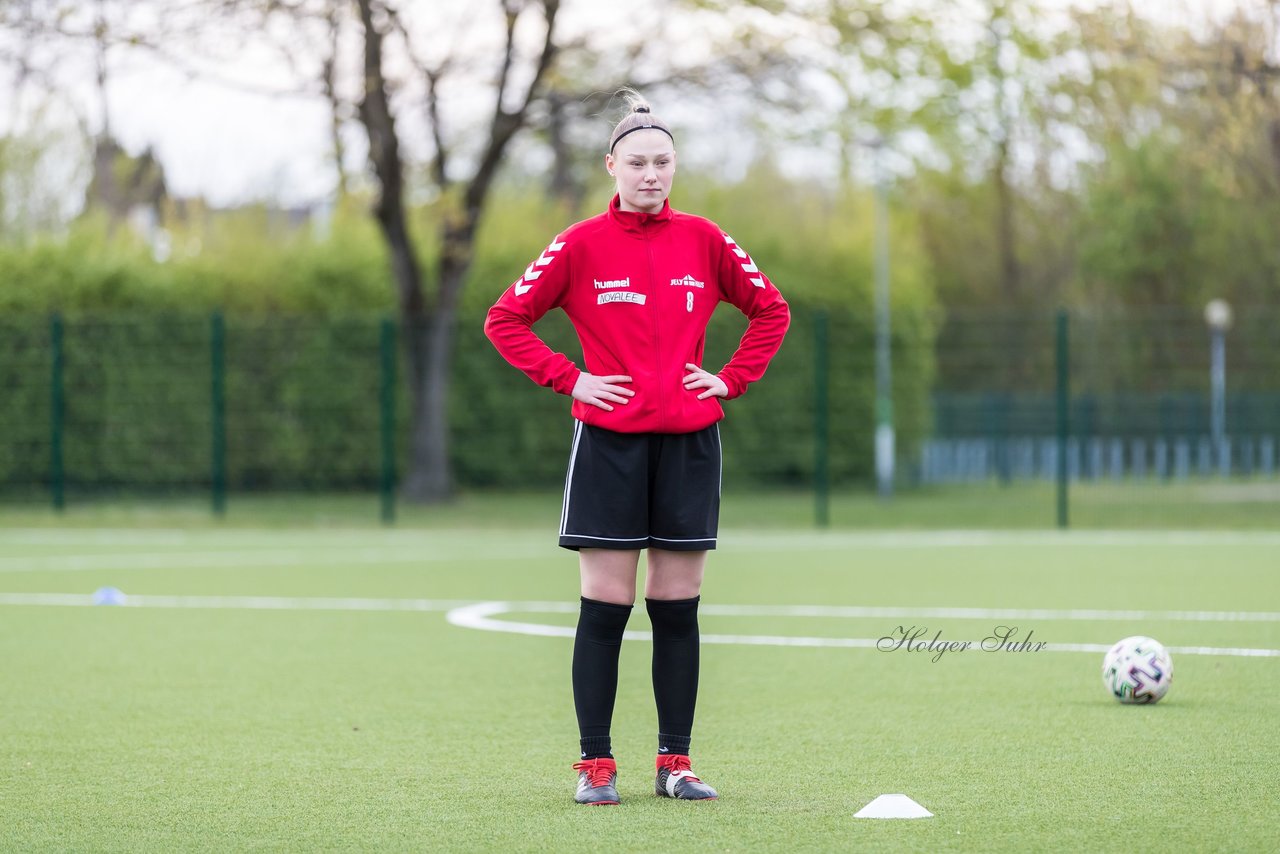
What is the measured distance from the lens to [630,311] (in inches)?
173

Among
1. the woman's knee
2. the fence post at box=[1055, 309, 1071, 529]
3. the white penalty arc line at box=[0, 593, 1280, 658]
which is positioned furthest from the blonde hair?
the fence post at box=[1055, 309, 1071, 529]

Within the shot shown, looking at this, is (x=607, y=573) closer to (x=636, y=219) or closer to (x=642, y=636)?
(x=636, y=219)

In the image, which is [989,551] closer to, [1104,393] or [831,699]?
[831,699]

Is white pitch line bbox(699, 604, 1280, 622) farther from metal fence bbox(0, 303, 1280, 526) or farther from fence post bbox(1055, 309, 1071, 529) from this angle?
metal fence bbox(0, 303, 1280, 526)

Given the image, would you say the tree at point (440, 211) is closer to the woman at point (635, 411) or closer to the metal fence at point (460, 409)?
the metal fence at point (460, 409)

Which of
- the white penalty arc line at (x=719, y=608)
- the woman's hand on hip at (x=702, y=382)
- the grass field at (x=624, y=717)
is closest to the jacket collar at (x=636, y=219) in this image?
the woman's hand on hip at (x=702, y=382)

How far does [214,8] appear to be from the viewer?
17250mm

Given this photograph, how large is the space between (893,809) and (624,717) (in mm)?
1816

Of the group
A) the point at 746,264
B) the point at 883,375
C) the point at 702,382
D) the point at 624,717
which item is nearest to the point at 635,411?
the point at 702,382

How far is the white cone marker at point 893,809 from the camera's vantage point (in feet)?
13.4

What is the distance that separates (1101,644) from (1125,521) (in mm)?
9975

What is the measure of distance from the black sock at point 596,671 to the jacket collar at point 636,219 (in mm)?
974

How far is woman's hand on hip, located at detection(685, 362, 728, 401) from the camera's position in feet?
14.4

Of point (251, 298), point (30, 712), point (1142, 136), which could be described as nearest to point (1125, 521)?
point (251, 298)
